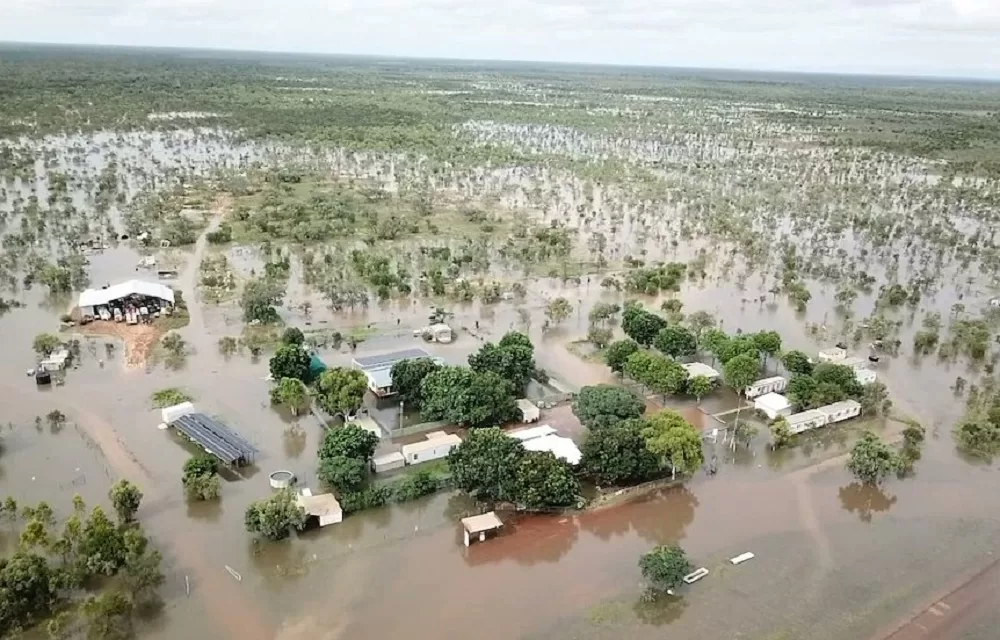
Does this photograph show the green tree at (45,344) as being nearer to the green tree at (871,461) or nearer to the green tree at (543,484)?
the green tree at (543,484)

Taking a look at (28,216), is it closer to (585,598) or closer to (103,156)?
(103,156)

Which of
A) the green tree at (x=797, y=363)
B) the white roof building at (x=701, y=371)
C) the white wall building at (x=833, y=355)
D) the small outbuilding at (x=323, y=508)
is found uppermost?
the green tree at (x=797, y=363)

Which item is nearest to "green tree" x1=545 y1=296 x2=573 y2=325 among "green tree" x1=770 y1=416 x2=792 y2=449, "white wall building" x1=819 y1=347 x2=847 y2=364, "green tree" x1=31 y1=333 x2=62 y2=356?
"white wall building" x1=819 y1=347 x2=847 y2=364

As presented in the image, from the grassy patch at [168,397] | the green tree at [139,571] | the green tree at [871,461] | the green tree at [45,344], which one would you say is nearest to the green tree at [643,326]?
Result: the green tree at [871,461]

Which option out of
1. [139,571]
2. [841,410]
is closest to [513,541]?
[139,571]

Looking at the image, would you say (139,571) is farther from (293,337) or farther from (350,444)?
(293,337)

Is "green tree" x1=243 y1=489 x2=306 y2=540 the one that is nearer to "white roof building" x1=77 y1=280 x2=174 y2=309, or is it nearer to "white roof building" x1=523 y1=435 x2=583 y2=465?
"white roof building" x1=523 y1=435 x2=583 y2=465

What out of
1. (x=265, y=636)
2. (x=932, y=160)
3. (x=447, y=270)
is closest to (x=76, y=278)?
(x=447, y=270)
